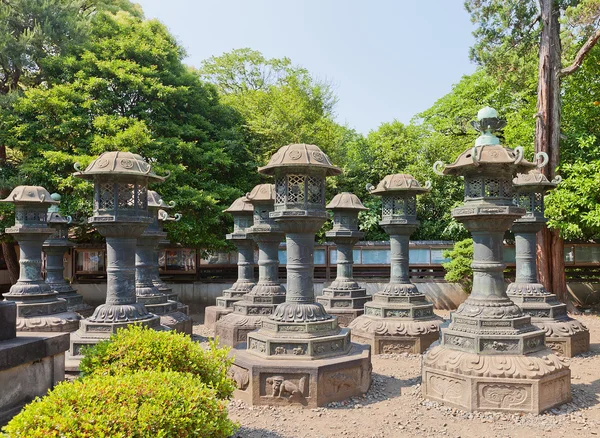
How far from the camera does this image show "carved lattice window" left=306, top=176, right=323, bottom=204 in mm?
6220

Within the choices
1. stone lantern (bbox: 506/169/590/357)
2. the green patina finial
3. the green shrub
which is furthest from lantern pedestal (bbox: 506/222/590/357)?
the green shrub

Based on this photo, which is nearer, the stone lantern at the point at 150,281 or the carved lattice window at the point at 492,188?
the carved lattice window at the point at 492,188

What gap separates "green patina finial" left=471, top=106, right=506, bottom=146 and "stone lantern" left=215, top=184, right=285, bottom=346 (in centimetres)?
430

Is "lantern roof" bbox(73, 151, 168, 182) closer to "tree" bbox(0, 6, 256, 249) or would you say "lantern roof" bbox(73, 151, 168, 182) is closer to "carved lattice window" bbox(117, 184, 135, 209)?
"carved lattice window" bbox(117, 184, 135, 209)

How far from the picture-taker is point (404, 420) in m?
5.14

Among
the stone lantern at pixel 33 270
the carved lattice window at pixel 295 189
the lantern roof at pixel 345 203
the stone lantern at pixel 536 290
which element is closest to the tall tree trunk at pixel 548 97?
the stone lantern at pixel 536 290

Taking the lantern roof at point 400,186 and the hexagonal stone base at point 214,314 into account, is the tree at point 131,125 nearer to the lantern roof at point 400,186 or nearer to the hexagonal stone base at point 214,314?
the hexagonal stone base at point 214,314

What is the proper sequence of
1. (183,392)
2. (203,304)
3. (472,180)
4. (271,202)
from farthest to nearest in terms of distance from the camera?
1. (203,304)
2. (271,202)
3. (472,180)
4. (183,392)

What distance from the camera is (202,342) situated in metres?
9.62

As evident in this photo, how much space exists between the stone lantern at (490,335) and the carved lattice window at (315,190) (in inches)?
67.4

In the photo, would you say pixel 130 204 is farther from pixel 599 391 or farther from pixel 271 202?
pixel 599 391

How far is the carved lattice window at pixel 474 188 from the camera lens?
5.97 m

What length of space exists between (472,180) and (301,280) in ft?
9.09

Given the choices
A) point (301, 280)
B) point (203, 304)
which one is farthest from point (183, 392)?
point (203, 304)
